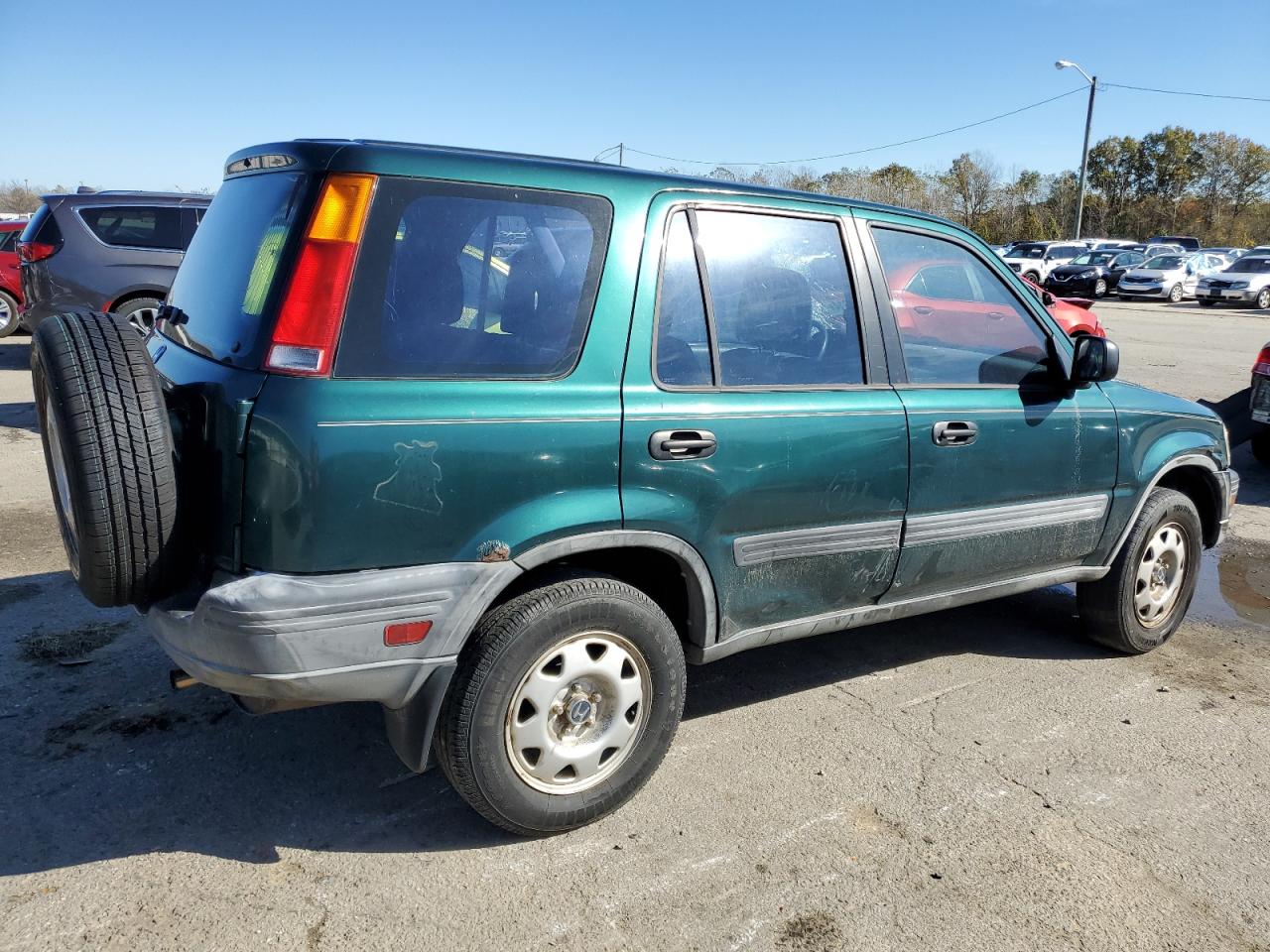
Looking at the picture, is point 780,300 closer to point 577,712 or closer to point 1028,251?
point 577,712

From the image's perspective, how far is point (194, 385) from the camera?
2.72 m

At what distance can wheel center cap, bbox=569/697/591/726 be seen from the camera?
299cm

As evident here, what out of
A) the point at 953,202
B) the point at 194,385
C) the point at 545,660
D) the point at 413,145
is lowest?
the point at 545,660

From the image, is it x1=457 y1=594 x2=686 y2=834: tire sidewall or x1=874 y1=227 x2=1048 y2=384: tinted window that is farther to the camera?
x1=874 y1=227 x2=1048 y2=384: tinted window

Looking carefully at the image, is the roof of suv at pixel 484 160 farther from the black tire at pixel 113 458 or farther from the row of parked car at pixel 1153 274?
the row of parked car at pixel 1153 274

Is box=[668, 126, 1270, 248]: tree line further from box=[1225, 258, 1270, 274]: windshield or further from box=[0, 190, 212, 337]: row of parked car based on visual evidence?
box=[0, 190, 212, 337]: row of parked car

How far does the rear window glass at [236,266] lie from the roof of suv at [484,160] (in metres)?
0.07

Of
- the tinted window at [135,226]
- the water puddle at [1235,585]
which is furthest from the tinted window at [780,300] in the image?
the tinted window at [135,226]

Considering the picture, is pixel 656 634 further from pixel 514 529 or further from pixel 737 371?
pixel 737 371

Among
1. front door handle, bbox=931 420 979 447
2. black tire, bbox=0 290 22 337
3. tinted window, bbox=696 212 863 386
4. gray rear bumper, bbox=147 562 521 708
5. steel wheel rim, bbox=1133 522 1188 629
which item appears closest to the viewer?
gray rear bumper, bbox=147 562 521 708

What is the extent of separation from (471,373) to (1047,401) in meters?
2.47

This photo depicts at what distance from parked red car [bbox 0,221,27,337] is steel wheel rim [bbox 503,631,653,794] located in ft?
48.1

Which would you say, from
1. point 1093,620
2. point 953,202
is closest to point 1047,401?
point 1093,620

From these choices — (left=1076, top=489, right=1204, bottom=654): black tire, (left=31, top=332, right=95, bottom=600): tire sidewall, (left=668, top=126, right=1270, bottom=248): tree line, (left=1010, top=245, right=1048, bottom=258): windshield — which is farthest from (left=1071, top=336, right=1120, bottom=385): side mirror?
(left=668, top=126, right=1270, bottom=248): tree line
